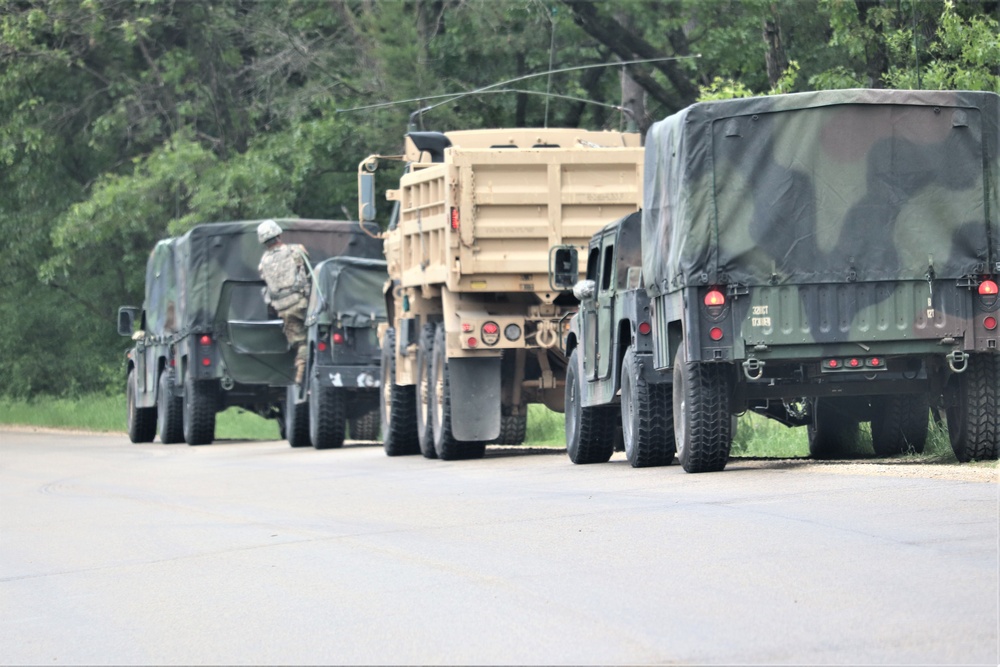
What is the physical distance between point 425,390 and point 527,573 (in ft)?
41.8

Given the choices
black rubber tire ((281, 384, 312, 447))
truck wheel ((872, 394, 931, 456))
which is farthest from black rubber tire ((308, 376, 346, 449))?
truck wheel ((872, 394, 931, 456))

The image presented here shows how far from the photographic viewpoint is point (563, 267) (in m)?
19.3

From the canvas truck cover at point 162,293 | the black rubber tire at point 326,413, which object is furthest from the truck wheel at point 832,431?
the canvas truck cover at point 162,293

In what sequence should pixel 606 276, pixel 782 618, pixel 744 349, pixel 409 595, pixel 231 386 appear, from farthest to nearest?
pixel 231 386 < pixel 606 276 < pixel 744 349 < pixel 409 595 < pixel 782 618

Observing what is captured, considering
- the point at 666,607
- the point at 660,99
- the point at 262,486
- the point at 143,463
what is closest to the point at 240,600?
the point at 666,607

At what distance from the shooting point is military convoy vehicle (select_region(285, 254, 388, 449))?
26.3 metres

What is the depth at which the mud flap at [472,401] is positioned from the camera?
21.6 meters

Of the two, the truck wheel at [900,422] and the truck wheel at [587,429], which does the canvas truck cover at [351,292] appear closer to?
the truck wheel at [587,429]

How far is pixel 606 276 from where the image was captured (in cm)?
1870

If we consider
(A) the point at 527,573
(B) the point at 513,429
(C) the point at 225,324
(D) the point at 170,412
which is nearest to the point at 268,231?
(C) the point at 225,324

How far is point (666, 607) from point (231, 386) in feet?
66.7

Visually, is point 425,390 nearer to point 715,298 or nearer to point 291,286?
point 291,286

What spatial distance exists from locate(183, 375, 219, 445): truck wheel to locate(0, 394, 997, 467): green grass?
3012 millimetres

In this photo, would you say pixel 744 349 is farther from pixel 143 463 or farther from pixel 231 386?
pixel 231 386
